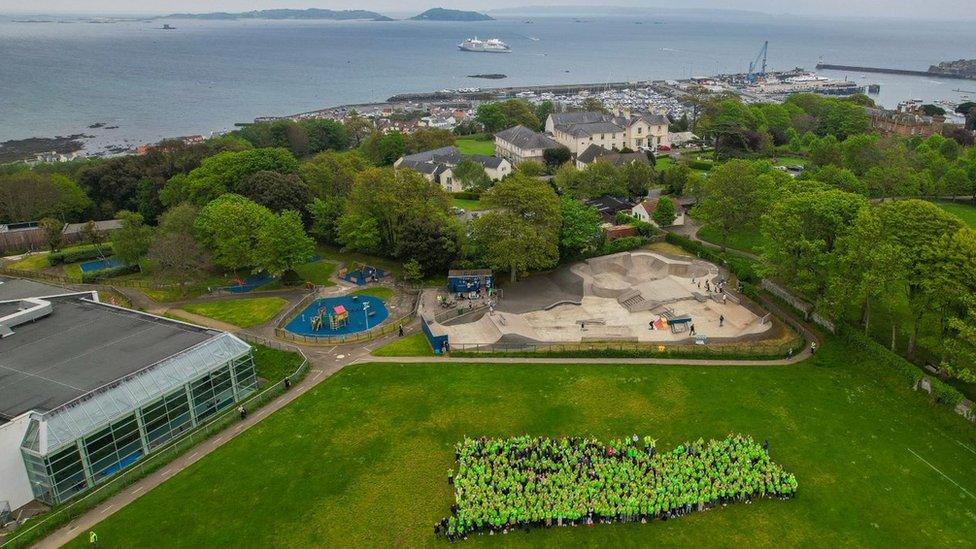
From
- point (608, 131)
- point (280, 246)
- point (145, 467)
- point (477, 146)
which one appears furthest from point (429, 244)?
point (477, 146)

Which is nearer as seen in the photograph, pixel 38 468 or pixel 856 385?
pixel 38 468

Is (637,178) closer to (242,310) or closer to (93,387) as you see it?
(242,310)

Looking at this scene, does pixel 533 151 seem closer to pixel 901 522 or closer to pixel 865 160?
pixel 865 160

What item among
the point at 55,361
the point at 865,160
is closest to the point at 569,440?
the point at 55,361

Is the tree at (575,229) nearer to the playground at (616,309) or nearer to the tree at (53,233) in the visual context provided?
the playground at (616,309)

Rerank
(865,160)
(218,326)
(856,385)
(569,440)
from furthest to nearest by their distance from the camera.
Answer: (865,160)
(218,326)
(856,385)
(569,440)

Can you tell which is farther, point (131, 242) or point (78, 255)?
point (78, 255)
